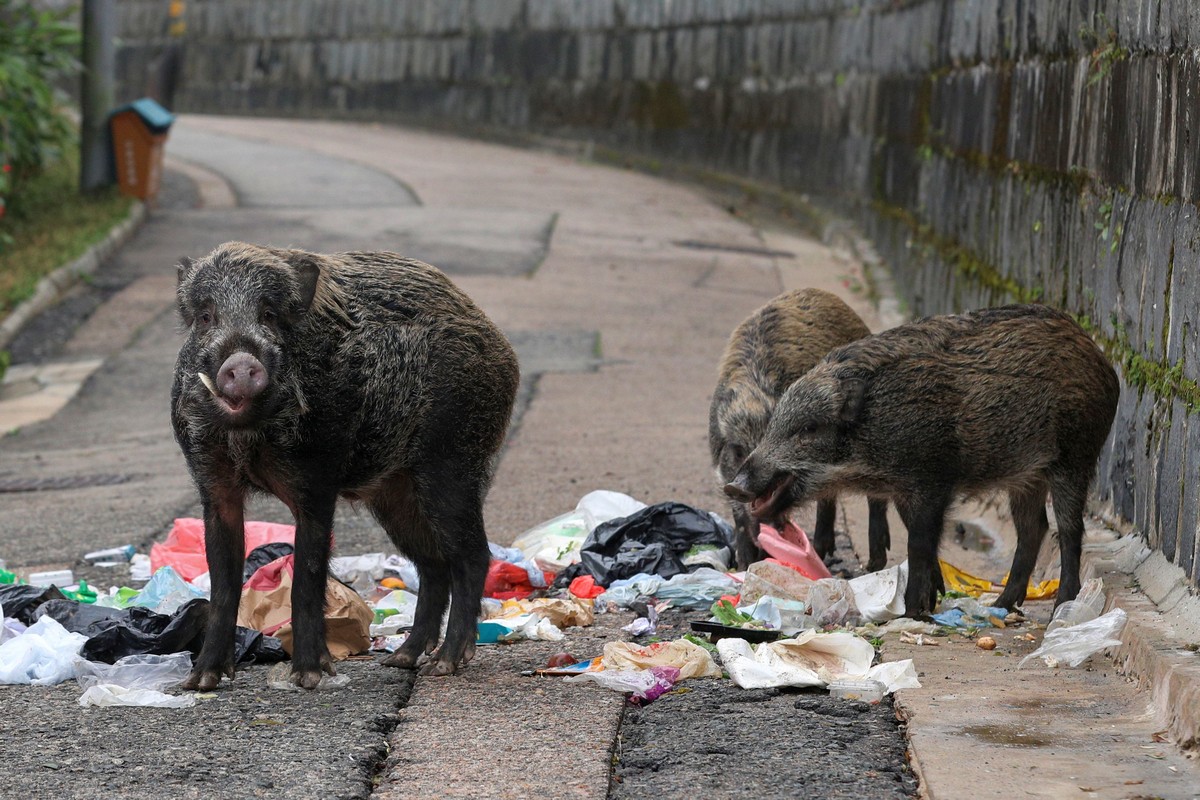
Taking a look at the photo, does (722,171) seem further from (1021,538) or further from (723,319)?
(1021,538)

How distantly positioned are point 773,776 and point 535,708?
92 centimetres

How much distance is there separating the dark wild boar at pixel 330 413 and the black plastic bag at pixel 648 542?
101 cm

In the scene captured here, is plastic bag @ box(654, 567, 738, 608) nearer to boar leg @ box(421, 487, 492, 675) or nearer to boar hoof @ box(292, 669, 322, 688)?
boar leg @ box(421, 487, 492, 675)

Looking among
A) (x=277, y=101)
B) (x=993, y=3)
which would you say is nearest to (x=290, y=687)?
(x=993, y=3)

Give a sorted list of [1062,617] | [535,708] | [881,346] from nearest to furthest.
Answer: [535,708] → [1062,617] → [881,346]

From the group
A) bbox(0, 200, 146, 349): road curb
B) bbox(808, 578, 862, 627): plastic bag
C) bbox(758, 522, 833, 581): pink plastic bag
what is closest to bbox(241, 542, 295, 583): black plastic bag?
bbox(758, 522, 833, 581): pink plastic bag

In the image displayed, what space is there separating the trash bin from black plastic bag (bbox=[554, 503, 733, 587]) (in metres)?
11.7

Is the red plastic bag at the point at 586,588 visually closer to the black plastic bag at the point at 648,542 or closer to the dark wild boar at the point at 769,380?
the black plastic bag at the point at 648,542

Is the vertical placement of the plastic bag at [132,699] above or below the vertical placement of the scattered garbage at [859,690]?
below

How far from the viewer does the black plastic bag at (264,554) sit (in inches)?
241

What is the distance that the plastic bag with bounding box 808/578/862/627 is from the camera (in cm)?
568

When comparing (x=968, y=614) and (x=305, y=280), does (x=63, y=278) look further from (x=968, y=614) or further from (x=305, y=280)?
(x=968, y=614)

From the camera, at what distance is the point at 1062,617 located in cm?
550

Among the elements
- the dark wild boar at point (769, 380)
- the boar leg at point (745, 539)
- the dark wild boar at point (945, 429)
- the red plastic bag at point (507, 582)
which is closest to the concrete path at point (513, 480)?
A: the dark wild boar at point (769, 380)
